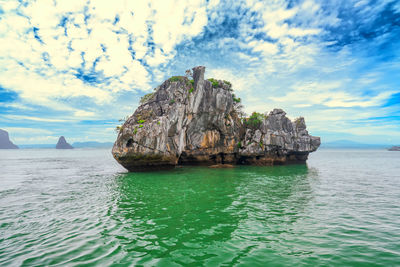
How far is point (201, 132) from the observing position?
37.1 meters

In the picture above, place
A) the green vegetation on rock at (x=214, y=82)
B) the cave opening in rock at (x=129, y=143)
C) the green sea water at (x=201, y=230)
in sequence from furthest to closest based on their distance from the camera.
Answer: the green vegetation on rock at (x=214, y=82) < the cave opening in rock at (x=129, y=143) < the green sea water at (x=201, y=230)

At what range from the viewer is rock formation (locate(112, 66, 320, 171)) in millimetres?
28172

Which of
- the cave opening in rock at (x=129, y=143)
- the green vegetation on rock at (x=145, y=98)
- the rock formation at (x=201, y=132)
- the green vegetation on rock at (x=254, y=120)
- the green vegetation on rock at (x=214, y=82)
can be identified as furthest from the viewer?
the green vegetation on rock at (x=254, y=120)

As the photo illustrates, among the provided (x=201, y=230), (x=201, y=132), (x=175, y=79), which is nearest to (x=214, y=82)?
(x=175, y=79)

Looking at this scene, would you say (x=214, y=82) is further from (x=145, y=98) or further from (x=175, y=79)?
(x=145, y=98)

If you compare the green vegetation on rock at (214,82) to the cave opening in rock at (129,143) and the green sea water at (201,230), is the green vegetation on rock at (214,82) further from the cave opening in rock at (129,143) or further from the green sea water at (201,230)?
the green sea water at (201,230)

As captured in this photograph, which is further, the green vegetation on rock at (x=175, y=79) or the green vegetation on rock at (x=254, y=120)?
the green vegetation on rock at (x=254, y=120)

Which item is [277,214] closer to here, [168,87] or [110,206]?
[110,206]

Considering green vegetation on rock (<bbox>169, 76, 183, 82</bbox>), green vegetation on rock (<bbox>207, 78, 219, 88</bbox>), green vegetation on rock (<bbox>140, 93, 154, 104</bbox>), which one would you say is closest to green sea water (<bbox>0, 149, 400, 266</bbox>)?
green vegetation on rock (<bbox>140, 93, 154, 104</bbox>)

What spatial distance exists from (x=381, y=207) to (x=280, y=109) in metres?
32.7

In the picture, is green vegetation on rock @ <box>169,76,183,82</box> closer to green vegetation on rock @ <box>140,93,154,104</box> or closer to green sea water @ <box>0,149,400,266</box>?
green vegetation on rock @ <box>140,93,154,104</box>

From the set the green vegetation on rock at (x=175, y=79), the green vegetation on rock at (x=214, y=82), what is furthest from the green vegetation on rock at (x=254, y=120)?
the green vegetation on rock at (x=175, y=79)

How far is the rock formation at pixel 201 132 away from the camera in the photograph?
28172 millimetres

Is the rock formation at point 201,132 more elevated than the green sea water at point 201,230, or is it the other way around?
the rock formation at point 201,132
